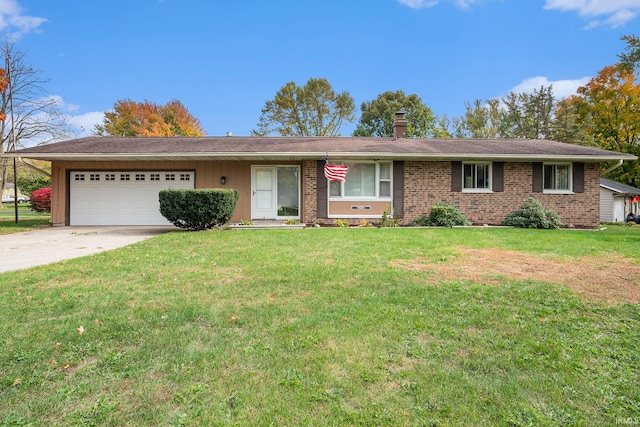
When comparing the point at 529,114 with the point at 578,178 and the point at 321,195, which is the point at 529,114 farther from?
the point at 321,195

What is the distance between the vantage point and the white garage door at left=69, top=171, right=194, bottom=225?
515 inches

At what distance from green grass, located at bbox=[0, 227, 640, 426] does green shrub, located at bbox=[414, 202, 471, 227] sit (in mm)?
7861

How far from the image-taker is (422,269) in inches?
201

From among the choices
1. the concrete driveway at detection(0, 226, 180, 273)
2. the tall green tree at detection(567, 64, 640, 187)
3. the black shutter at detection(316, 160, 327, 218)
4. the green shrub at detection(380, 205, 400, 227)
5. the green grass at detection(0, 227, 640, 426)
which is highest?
the tall green tree at detection(567, 64, 640, 187)

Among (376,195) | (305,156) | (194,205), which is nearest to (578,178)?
(376,195)

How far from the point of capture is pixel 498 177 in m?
12.8

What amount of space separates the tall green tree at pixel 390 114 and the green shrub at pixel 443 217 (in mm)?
19979

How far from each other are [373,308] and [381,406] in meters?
1.50

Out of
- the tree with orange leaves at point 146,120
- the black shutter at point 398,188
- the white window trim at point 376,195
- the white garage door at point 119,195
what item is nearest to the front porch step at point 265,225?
the white window trim at point 376,195

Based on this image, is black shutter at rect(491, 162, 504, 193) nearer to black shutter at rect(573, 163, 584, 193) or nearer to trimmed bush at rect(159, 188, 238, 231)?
black shutter at rect(573, 163, 584, 193)

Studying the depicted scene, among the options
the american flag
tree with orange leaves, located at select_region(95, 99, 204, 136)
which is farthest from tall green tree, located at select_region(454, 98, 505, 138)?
tree with orange leaves, located at select_region(95, 99, 204, 136)

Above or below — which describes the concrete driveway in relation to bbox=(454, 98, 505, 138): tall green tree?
below

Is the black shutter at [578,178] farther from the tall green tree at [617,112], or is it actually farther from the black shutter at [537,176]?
the tall green tree at [617,112]

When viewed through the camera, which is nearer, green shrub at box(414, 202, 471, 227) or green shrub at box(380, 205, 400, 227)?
green shrub at box(414, 202, 471, 227)
